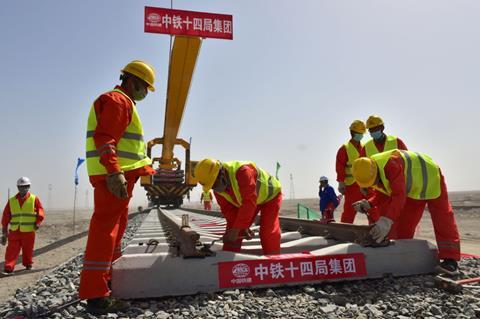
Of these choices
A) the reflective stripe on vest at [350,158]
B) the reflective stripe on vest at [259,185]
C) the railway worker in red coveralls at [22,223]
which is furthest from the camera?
the railway worker in red coveralls at [22,223]

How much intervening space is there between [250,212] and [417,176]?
178 cm

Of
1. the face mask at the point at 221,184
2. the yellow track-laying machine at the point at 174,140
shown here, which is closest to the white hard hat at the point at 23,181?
the yellow track-laying machine at the point at 174,140

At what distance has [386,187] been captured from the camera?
349cm

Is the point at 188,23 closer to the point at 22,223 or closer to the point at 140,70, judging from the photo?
the point at 22,223

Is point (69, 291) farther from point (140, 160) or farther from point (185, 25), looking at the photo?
point (185, 25)

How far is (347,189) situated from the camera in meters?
5.83

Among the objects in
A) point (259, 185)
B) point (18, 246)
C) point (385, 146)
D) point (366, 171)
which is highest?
point (385, 146)

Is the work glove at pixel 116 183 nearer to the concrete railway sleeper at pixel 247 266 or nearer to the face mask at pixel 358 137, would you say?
the concrete railway sleeper at pixel 247 266

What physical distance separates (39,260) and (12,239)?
0.99 metres

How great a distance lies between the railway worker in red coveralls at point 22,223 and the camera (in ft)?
21.5

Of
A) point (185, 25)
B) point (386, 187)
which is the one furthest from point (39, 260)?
point (386, 187)

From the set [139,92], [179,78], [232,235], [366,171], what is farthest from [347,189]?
[179,78]

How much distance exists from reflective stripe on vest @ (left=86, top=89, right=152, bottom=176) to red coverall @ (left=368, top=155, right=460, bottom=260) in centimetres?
235

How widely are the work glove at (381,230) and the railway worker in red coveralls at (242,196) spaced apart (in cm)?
100
